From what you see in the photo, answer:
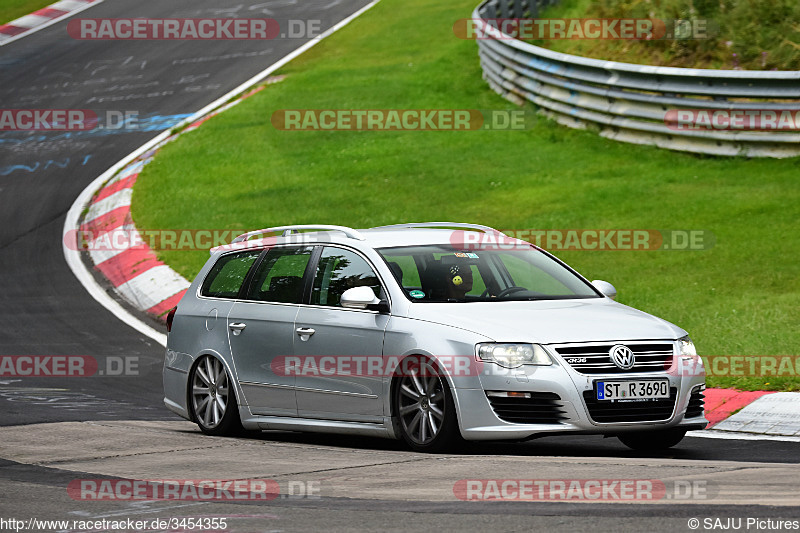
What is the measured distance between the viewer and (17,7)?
37.0 m

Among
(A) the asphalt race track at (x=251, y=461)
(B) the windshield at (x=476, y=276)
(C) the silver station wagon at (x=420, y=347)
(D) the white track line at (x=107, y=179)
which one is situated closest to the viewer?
(A) the asphalt race track at (x=251, y=461)

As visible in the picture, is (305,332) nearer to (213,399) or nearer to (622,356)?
(213,399)

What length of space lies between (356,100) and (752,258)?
12510mm

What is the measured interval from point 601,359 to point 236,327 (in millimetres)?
3189

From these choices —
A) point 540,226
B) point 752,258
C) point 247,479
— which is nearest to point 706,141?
point 540,226

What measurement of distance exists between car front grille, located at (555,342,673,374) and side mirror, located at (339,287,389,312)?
55.9 inches

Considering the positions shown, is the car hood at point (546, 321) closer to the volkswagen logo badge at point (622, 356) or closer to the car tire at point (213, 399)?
the volkswagen logo badge at point (622, 356)

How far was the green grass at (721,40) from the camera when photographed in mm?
20078

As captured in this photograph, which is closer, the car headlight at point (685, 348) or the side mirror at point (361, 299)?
the car headlight at point (685, 348)

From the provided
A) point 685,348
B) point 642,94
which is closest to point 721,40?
point 642,94

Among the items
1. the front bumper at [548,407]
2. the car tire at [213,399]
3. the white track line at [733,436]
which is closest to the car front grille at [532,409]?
the front bumper at [548,407]

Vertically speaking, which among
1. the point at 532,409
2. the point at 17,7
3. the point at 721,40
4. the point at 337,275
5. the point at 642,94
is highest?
the point at 17,7

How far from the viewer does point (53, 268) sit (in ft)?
60.0

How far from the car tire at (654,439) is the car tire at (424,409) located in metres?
1.39
